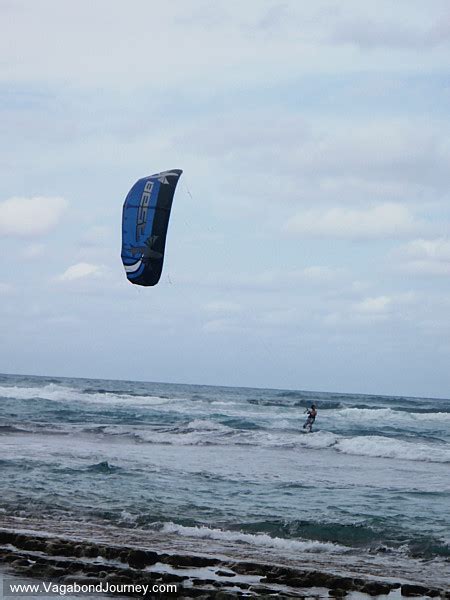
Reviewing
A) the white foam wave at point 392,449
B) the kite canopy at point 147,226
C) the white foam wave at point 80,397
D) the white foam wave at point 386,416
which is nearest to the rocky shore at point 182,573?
the kite canopy at point 147,226

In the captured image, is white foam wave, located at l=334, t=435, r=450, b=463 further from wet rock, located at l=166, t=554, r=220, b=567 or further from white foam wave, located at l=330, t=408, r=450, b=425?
wet rock, located at l=166, t=554, r=220, b=567

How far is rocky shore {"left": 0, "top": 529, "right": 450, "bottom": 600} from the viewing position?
8.92 m

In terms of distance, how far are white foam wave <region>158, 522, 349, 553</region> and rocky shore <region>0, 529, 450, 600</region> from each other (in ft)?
5.31

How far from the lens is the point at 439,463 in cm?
2339

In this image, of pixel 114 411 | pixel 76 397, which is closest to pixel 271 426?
pixel 114 411

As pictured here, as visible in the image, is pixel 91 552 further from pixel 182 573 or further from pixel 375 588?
pixel 375 588

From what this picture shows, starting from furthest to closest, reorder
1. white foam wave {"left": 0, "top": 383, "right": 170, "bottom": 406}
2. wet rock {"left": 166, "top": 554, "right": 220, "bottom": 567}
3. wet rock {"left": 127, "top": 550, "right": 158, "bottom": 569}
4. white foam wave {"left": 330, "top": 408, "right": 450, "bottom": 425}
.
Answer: white foam wave {"left": 0, "top": 383, "right": 170, "bottom": 406} < white foam wave {"left": 330, "top": 408, "right": 450, "bottom": 425} < wet rock {"left": 166, "top": 554, "right": 220, "bottom": 567} < wet rock {"left": 127, "top": 550, "right": 158, "bottom": 569}

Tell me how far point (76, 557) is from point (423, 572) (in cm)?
418

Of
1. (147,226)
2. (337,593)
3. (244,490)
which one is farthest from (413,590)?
(147,226)

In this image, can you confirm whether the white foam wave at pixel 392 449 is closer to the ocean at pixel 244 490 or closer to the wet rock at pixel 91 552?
the ocean at pixel 244 490

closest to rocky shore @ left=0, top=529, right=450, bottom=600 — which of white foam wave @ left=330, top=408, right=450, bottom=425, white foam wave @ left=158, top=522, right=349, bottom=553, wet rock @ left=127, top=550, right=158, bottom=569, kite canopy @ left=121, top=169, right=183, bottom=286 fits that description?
wet rock @ left=127, top=550, right=158, bottom=569

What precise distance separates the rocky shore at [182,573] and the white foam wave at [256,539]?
1.62 metres

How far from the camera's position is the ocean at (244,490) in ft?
39.3

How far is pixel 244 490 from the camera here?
1611 centimetres
